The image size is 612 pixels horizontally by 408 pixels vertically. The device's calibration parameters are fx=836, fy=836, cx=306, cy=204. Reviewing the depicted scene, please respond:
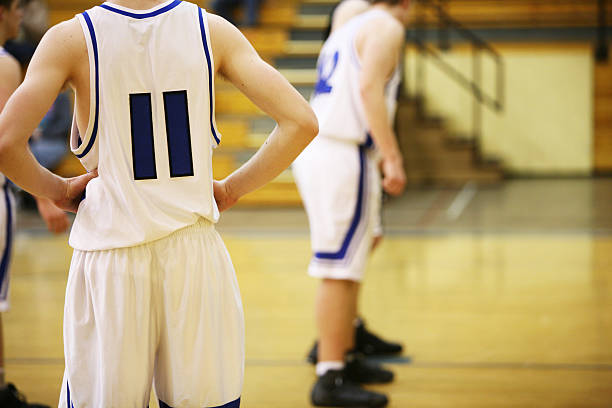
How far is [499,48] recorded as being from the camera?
36.8 ft

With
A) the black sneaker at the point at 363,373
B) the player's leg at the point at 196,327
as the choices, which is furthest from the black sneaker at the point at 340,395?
the player's leg at the point at 196,327

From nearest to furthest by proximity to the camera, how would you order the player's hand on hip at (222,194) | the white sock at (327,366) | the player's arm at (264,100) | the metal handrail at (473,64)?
the player's arm at (264,100) → the player's hand on hip at (222,194) → the white sock at (327,366) → the metal handrail at (473,64)

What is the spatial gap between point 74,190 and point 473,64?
33.0ft

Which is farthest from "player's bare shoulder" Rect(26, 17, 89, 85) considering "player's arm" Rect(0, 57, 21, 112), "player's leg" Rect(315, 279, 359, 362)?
"player's leg" Rect(315, 279, 359, 362)

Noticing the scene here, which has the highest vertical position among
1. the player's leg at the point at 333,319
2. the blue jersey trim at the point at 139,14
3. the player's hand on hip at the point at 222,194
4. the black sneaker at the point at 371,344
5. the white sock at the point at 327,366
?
the blue jersey trim at the point at 139,14

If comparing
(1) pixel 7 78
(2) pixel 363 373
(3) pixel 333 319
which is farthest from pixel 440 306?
(1) pixel 7 78

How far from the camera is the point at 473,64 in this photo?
1109 cm

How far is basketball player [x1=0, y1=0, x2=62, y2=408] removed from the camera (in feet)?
7.47

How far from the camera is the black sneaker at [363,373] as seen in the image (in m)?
3.12

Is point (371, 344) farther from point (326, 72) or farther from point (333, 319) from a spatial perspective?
point (326, 72)

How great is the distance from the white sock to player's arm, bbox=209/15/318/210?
4.56ft

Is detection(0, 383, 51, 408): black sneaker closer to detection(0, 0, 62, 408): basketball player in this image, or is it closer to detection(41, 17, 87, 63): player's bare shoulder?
detection(0, 0, 62, 408): basketball player

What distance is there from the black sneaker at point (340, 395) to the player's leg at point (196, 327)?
4.41 ft

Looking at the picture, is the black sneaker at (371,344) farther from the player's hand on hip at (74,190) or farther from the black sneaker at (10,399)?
the player's hand on hip at (74,190)
